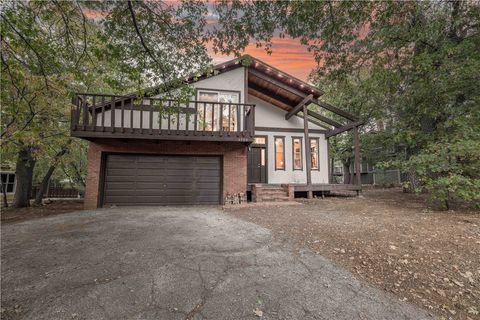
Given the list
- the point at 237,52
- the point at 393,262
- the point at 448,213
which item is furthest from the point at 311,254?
the point at 448,213

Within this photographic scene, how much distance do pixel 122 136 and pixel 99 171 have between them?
1.98m

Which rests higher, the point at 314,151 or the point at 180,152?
the point at 314,151

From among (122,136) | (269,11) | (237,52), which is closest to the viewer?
(269,11)

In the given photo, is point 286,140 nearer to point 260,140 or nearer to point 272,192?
point 260,140

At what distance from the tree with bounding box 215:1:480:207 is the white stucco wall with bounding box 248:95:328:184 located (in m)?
3.96

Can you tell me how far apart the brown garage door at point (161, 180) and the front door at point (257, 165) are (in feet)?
9.07

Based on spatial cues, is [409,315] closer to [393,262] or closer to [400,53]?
[393,262]

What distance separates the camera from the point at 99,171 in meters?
8.04

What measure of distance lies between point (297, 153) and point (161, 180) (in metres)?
7.76

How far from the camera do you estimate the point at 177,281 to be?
8.48 feet

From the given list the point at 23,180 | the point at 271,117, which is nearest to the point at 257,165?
the point at 271,117

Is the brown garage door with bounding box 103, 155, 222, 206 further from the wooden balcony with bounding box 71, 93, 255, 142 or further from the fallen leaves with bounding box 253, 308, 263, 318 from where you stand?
the fallen leaves with bounding box 253, 308, 263, 318

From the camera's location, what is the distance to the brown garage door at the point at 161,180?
27.2ft

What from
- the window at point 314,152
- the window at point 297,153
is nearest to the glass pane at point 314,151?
the window at point 314,152
